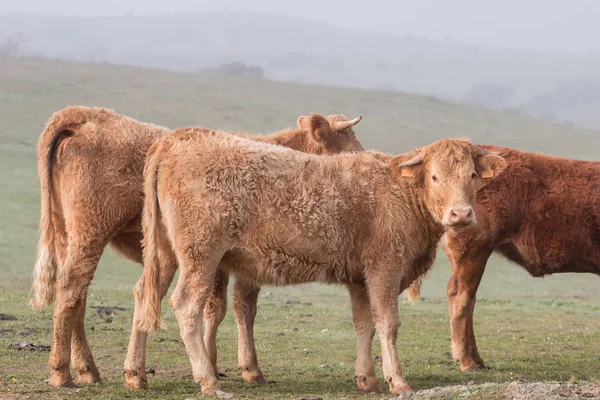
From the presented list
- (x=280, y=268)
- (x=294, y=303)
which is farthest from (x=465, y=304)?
(x=294, y=303)

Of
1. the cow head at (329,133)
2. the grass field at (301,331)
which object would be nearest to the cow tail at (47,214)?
the grass field at (301,331)

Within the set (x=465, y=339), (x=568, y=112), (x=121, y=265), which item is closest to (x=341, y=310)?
(x=465, y=339)

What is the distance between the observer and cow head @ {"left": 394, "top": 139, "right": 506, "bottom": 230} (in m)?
8.84

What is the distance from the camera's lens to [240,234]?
28.5ft

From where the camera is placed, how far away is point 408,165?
9273mm

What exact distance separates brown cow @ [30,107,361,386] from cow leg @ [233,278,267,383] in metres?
1.21

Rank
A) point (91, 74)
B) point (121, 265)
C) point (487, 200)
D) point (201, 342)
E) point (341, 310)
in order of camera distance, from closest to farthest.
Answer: point (201, 342) → point (487, 200) → point (341, 310) → point (121, 265) → point (91, 74)

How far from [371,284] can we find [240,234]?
136 cm

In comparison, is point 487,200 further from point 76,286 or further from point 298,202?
point 76,286

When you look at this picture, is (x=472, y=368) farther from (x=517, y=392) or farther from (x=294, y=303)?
(x=294, y=303)

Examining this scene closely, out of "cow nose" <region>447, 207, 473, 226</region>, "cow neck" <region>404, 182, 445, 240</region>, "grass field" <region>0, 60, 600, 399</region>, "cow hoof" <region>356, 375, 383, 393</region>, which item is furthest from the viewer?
"grass field" <region>0, 60, 600, 399</region>

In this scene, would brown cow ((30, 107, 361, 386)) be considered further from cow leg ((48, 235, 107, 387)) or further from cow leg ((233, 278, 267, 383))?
cow leg ((233, 278, 267, 383))

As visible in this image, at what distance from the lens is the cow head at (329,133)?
39.7ft

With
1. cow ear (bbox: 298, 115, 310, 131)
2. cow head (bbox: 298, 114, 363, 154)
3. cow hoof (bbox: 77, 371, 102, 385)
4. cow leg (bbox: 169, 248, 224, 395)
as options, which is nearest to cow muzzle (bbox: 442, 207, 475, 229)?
cow leg (bbox: 169, 248, 224, 395)
